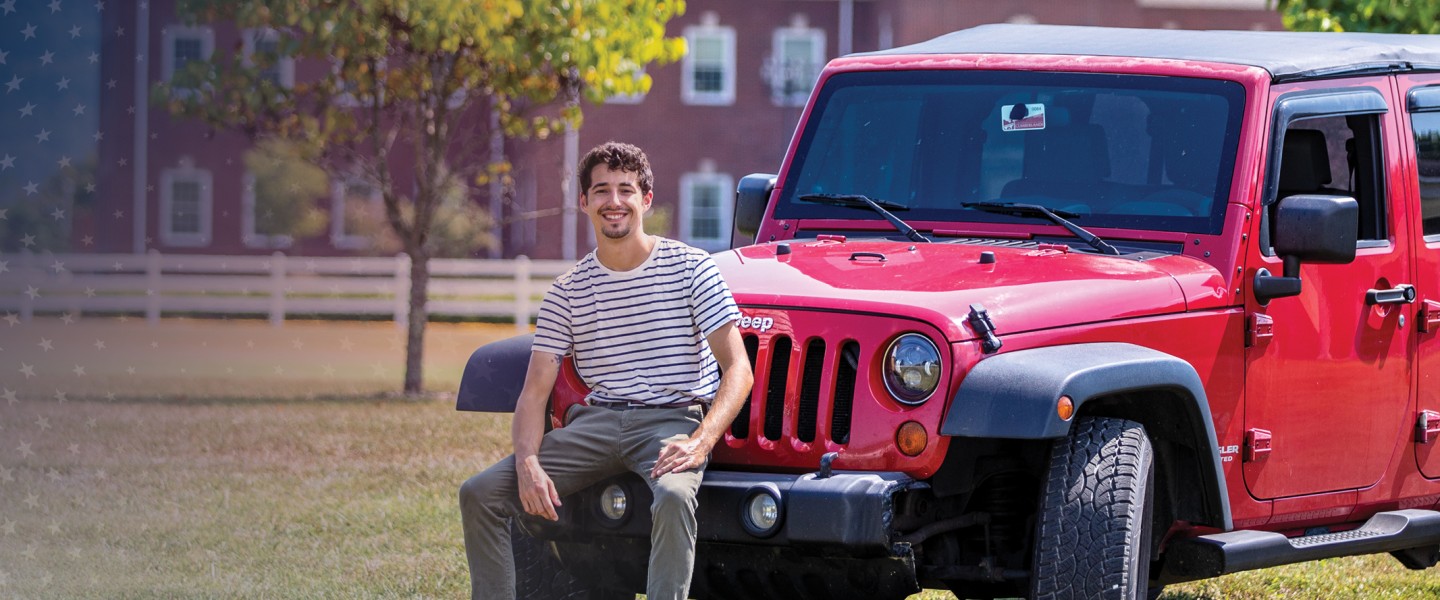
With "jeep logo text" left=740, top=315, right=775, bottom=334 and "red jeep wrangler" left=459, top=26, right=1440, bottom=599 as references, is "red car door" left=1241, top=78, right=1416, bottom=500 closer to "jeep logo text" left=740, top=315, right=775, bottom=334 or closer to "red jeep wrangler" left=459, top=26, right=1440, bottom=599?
"red jeep wrangler" left=459, top=26, right=1440, bottom=599

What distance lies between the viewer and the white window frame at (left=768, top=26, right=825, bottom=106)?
38188 millimetres

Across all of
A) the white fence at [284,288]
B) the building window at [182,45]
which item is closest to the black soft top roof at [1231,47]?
the white fence at [284,288]

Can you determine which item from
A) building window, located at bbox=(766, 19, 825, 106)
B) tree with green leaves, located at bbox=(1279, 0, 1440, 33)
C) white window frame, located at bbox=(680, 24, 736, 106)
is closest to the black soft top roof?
tree with green leaves, located at bbox=(1279, 0, 1440, 33)

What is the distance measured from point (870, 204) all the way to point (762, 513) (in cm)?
167

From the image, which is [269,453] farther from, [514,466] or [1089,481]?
[1089,481]

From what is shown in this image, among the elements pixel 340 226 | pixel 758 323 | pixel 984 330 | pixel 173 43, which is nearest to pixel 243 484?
pixel 758 323

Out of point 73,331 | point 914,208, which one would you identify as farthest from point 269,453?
point 73,331

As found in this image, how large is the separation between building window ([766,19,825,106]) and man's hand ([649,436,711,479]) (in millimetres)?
32435

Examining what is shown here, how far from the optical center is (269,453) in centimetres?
1343

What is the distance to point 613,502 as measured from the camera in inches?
235

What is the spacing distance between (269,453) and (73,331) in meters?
11.7

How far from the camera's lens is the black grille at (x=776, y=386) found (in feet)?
19.0

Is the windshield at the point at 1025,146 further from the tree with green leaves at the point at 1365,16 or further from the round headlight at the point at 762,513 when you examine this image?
the tree with green leaves at the point at 1365,16

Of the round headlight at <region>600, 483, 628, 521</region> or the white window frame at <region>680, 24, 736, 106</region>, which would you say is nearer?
the round headlight at <region>600, 483, 628, 521</region>
